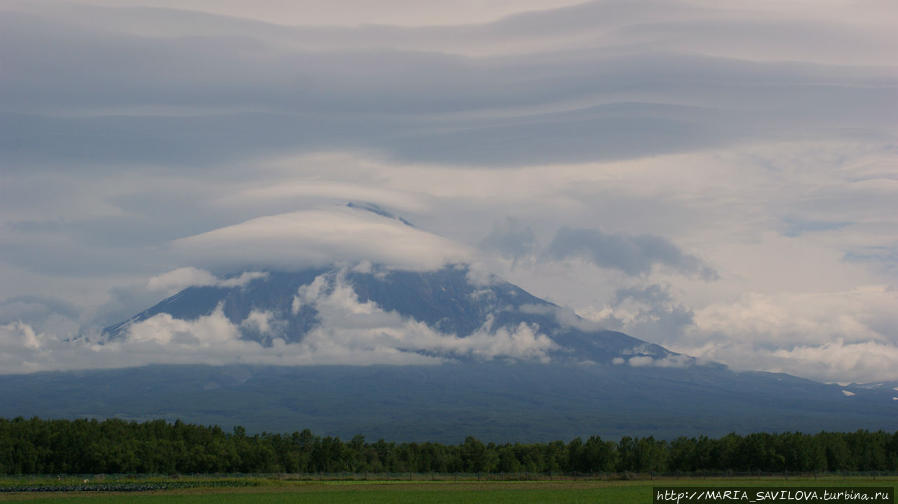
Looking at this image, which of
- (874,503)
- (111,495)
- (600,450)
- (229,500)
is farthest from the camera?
(600,450)

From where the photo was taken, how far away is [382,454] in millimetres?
129625

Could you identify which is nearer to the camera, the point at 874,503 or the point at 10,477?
the point at 874,503

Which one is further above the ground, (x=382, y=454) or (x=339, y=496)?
(x=382, y=454)

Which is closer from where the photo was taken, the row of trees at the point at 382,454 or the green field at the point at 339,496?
the green field at the point at 339,496

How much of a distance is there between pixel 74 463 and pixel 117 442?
18.8 ft

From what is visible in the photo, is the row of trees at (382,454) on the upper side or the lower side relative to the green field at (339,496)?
upper

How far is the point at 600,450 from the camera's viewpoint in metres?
119

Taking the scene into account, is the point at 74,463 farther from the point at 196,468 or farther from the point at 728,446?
the point at 728,446

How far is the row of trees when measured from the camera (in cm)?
10912

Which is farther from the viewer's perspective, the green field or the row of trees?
the row of trees

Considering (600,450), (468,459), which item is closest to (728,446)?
(600,450)

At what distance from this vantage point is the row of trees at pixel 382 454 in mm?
109125

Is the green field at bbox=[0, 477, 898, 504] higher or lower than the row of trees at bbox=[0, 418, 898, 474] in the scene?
lower

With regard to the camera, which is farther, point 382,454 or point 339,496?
point 382,454
